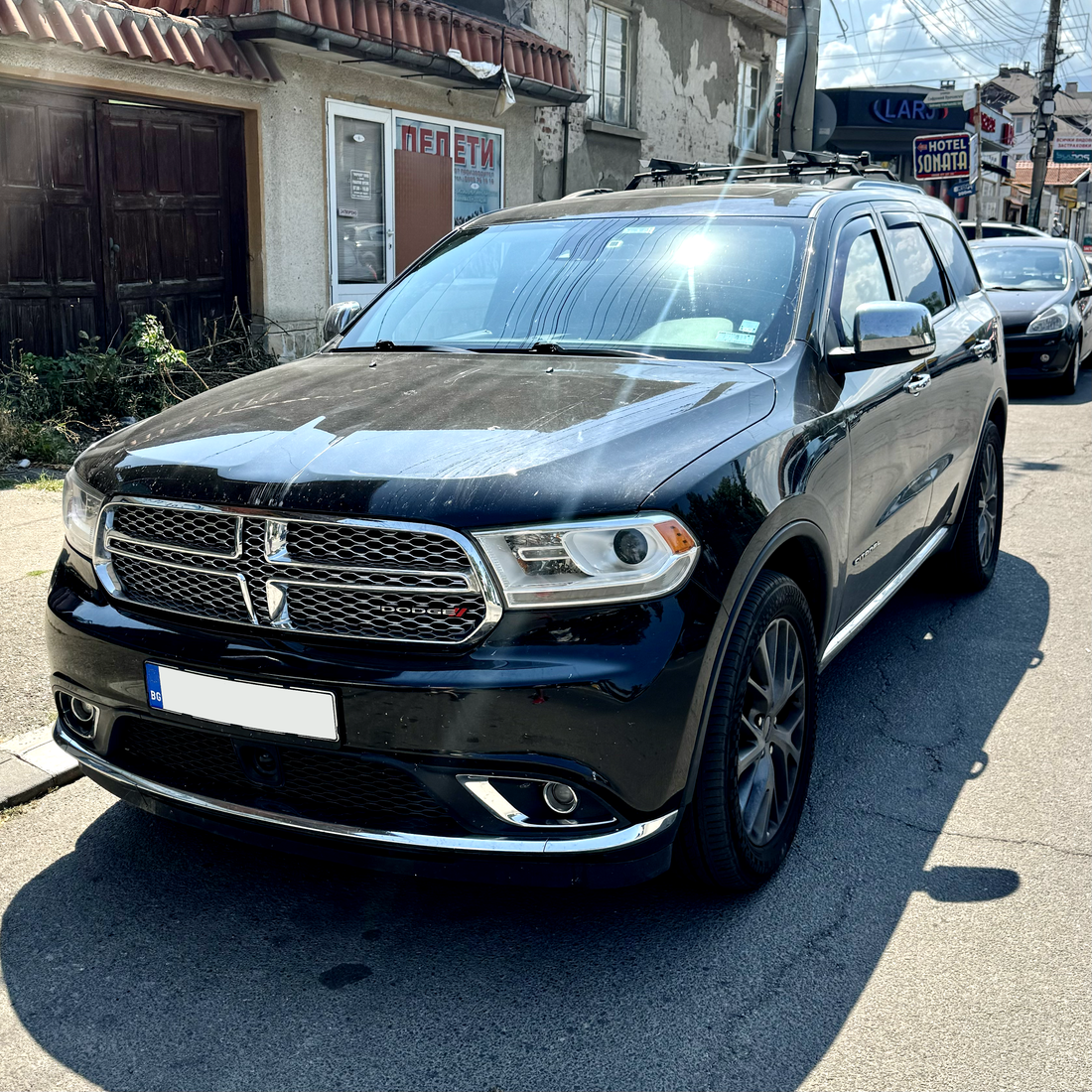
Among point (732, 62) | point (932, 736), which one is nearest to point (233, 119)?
point (932, 736)

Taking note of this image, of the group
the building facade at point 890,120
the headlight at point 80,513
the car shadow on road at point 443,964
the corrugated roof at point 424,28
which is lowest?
the car shadow on road at point 443,964

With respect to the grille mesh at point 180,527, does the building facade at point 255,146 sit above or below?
above

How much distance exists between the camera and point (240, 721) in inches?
98.7

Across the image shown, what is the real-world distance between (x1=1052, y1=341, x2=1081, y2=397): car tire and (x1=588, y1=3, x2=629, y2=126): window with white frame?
683cm

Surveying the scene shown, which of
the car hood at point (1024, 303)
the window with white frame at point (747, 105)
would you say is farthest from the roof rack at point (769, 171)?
the window with white frame at point (747, 105)

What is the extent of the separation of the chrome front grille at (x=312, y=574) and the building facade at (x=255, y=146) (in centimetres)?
645

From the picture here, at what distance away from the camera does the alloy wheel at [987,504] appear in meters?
5.38

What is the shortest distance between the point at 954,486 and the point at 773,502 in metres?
2.36

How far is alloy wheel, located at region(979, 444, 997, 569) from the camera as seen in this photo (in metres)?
5.38

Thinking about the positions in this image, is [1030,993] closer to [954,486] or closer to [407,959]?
[407,959]

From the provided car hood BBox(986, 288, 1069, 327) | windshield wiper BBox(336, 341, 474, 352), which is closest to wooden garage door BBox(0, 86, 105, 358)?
Answer: windshield wiper BBox(336, 341, 474, 352)

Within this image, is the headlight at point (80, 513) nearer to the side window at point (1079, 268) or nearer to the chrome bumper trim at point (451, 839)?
the chrome bumper trim at point (451, 839)

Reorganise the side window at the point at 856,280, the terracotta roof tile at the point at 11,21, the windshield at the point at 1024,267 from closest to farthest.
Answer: the side window at the point at 856,280, the terracotta roof tile at the point at 11,21, the windshield at the point at 1024,267

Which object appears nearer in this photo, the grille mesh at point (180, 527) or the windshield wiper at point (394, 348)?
the grille mesh at point (180, 527)
